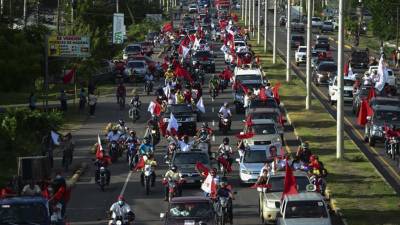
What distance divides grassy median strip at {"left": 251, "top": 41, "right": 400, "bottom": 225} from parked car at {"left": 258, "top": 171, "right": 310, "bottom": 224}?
4.74 ft

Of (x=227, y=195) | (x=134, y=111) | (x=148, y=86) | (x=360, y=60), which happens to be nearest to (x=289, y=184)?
(x=227, y=195)

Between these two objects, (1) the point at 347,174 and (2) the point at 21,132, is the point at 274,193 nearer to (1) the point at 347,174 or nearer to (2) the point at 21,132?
(1) the point at 347,174

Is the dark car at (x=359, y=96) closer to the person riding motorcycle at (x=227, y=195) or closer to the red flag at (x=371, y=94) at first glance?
the red flag at (x=371, y=94)

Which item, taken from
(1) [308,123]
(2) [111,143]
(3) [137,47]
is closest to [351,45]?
(3) [137,47]

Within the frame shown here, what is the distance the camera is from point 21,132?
153ft

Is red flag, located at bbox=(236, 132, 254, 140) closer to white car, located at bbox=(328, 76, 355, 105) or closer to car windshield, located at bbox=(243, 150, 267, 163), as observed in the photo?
car windshield, located at bbox=(243, 150, 267, 163)

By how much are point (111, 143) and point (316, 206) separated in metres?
17.3

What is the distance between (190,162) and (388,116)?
43.9ft

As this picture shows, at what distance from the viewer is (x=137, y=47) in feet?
321

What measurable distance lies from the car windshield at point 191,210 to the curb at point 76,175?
1078cm

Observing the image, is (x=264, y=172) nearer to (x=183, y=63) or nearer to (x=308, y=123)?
(x=308, y=123)

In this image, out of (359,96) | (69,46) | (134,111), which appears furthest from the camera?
(69,46)

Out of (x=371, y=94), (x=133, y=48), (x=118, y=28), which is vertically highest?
(x=118, y=28)

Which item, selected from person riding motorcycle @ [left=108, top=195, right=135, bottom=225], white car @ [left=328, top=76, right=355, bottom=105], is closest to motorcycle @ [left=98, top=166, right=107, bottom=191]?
person riding motorcycle @ [left=108, top=195, right=135, bottom=225]
